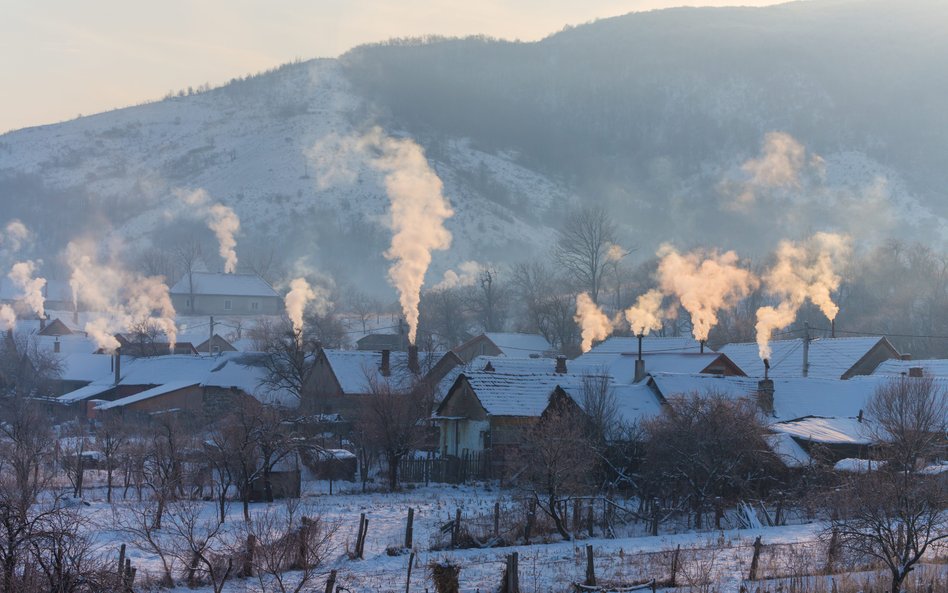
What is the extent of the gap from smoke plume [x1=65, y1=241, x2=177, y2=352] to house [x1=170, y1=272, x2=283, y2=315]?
1.90 metres

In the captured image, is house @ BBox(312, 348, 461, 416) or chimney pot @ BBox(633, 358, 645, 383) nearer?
chimney pot @ BBox(633, 358, 645, 383)

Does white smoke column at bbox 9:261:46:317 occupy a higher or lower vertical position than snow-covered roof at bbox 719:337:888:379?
higher

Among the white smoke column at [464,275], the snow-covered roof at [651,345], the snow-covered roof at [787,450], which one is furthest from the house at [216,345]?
the snow-covered roof at [787,450]

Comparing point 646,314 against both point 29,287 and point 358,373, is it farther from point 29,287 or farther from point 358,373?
point 29,287

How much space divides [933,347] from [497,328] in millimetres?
39908

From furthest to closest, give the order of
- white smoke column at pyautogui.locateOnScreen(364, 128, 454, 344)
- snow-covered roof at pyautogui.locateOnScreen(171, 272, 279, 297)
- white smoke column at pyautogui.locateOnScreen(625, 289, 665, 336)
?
1. snow-covered roof at pyautogui.locateOnScreen(171, 272, 279, 297)
2. white smoke column at pyautogui.locateOnScreen(625, 289, 665, 336)
3. white smoke column at pyautogui.locateOnScreen(364, 128, 454, 344)

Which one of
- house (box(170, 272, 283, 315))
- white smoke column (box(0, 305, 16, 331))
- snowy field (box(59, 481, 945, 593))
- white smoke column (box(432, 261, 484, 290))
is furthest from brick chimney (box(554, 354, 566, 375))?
house (box(170, 272, 283, 315))

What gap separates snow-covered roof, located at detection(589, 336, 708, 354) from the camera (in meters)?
60.7

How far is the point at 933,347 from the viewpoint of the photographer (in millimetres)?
77062

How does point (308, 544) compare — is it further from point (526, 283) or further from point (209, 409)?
point (526, 283)

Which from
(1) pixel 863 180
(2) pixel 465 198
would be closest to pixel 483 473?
(2) pixel 465 198

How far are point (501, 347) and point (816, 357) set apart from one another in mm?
26891

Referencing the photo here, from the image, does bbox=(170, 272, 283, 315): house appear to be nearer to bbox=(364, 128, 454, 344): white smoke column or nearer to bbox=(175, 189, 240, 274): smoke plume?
bbox=(175, 189, 240, 274): smoke plume

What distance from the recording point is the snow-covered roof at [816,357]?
56750mm
